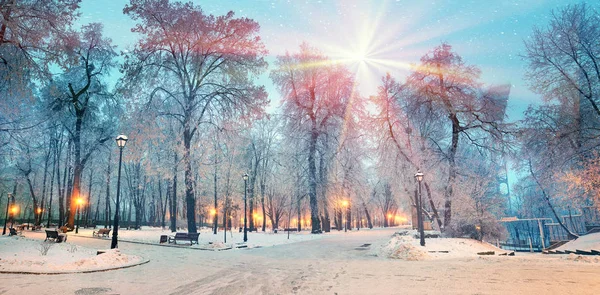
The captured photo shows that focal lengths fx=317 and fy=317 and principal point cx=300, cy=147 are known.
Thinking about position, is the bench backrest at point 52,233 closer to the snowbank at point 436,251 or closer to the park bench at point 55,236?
the park bench at point 55,236

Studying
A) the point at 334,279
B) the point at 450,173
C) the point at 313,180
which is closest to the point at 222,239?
the point at 313,180

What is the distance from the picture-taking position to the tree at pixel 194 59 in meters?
20.9

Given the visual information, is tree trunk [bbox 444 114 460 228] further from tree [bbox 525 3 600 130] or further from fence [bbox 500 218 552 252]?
fence [bbox 500 218 552 252]

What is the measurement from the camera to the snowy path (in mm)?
7434

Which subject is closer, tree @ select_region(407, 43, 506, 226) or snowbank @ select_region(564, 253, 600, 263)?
snowbank @ select_region(564, 253, 600, 263)

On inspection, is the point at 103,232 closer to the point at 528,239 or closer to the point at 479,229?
the point at 479,229

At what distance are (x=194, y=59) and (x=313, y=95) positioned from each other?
13433 mm

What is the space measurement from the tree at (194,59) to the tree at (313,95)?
9.40 meters

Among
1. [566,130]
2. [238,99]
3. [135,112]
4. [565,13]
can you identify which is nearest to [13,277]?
[135,112]

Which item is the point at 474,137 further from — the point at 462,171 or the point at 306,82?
the point at 306,82

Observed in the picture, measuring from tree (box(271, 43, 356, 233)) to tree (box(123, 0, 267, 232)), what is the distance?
9395 millimetres

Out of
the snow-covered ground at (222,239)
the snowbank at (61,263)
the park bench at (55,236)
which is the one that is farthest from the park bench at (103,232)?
the snowbank at (61,263)

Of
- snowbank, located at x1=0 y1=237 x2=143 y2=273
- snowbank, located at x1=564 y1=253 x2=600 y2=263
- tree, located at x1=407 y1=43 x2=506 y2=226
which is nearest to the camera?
snowbank, located at x1=0 y1=237 x2=143 y2=273

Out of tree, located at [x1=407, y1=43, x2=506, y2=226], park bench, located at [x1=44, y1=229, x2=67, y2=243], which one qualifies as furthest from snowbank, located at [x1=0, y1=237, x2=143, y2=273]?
tree, located at [x1=407, y1=43, x2=506, y2=226]
